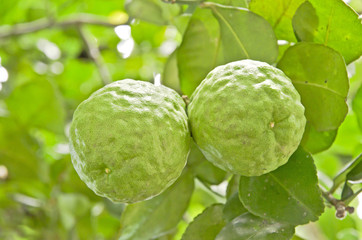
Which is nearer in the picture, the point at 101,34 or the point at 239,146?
the point at 239,146

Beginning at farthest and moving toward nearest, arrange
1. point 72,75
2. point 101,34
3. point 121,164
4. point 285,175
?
point 101,34 < point 72,75 < point 285,175 < point 121,164

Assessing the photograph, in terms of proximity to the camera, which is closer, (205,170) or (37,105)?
(205,170)

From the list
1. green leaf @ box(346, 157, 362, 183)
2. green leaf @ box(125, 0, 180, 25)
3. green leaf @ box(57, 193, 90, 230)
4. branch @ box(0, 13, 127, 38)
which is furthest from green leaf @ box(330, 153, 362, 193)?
branch @ box(0, 13, 127, 38)

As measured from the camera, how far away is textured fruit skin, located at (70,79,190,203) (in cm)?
65

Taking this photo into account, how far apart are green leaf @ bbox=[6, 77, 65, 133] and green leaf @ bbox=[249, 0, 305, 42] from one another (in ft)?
2.86

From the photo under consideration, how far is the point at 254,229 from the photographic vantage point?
2.64ft

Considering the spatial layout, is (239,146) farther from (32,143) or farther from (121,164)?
(32,143)

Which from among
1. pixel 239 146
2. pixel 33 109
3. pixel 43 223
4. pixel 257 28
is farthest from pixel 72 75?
pixel 239 146

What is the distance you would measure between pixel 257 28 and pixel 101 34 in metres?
1.45

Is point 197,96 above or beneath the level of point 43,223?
above

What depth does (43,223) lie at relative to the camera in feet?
5.10

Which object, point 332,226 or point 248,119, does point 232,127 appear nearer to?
point 248,119

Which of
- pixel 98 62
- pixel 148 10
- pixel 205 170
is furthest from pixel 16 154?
pixel 205 170

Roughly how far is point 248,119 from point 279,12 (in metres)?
0.30
